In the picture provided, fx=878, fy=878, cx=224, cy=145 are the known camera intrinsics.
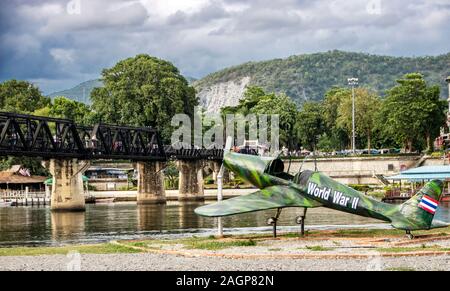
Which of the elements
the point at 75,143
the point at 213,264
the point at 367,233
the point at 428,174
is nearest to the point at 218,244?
the point at 213,264

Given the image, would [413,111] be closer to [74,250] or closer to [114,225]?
[114,225]

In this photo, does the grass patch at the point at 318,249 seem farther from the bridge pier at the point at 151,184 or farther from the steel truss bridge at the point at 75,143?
the bridge pier at the point at 151,184

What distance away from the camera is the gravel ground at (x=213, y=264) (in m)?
30.9

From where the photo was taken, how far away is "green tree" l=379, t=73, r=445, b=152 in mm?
151375

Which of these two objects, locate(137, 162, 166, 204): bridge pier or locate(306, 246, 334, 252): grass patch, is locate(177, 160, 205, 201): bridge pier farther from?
locate(306, 246, 334, 252): grass patch

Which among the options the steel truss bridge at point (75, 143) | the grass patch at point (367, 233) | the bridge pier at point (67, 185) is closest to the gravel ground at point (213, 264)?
the grass patch at point (367, 233)

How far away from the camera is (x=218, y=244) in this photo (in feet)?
133

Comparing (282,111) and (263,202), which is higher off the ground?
(282,111)

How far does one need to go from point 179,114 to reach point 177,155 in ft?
129

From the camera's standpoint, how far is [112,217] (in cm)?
9288

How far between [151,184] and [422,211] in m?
95.8

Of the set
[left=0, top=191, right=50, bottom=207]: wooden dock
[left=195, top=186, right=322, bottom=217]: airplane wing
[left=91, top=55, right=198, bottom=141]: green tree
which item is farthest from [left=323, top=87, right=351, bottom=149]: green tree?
[left=195, top=186, right=322, bottom=217]: airplane wing

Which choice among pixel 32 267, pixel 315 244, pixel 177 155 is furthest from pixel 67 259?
pixel 177 155

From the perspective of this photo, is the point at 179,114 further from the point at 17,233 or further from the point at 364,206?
the point at 364,206
